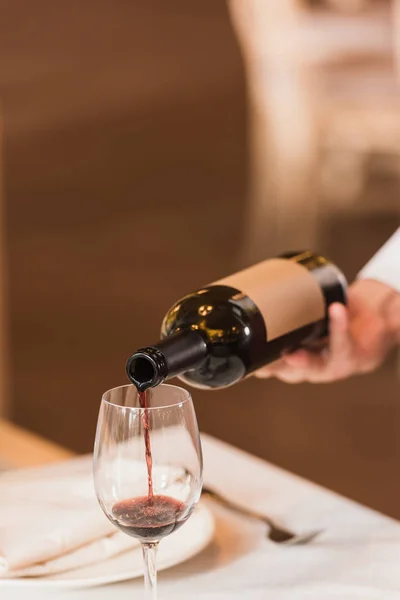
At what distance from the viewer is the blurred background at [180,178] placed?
10.00 feet

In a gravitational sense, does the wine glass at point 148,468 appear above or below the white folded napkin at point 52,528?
above

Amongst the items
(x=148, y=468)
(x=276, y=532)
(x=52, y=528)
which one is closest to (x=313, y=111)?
(x=276, y=532)

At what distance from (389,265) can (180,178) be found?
3.41 meters

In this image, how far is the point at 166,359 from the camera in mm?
910

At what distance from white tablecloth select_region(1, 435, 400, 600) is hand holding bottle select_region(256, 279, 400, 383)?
0.17m

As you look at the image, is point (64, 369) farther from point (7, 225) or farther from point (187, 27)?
point (187, 27)

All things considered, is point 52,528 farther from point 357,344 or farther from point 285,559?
point 357,344

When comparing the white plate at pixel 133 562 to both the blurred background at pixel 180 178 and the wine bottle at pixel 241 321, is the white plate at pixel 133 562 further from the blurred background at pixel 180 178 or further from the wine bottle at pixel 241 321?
the blurred background at pixel 180 178

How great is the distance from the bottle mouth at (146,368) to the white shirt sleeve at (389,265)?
50cm

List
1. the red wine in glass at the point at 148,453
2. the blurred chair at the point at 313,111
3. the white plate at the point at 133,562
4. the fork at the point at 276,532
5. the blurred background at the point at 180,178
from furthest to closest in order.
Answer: the blurred chair at the point at 313,111 < the blurred background at the point at 180,178 < the fork at the point at 276,532 < the white plate at the point at 133,562 < the red wine in glass at the point at 148,453

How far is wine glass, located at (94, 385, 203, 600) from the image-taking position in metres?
0.79

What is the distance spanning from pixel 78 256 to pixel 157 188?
0.78 metres

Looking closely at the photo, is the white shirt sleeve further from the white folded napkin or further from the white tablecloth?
the white folded napkin

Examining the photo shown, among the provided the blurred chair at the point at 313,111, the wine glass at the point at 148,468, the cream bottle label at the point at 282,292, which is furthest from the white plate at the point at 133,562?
the blurred chair at the point at 313,111
